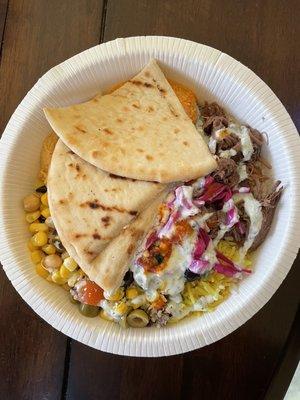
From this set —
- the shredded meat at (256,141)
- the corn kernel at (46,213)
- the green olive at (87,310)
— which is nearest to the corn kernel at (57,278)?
the green olive at (87,310)

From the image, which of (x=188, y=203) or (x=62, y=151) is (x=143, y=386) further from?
(x=62, y=151)

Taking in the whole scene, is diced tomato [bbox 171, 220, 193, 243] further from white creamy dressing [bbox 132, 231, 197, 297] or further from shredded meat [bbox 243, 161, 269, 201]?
shredded meat [bbox 243, 161, 269, 201]

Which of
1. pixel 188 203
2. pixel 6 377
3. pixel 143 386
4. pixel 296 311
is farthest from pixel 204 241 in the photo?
pixel 6 377

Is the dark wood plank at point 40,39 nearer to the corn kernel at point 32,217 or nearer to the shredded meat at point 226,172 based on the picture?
the corn kernel at point 32,217

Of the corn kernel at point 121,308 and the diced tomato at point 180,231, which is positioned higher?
the diced tomato at point 180,231

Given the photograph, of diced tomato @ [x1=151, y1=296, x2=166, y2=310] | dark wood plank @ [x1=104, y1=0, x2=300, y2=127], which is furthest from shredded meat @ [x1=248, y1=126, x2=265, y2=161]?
diced tomato @ [x1=151, y1=296, x2=166, y2=310]

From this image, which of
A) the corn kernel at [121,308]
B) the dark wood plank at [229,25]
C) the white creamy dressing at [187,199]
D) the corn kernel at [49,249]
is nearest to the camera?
the white creamy dressing at [187,199]
